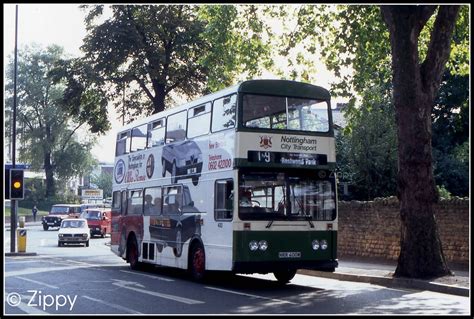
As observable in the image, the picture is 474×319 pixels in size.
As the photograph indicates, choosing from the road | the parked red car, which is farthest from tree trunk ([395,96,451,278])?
the parked red car

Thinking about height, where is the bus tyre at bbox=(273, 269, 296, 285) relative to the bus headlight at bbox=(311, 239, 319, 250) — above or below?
below

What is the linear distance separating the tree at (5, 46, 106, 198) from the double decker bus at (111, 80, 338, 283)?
214 feet

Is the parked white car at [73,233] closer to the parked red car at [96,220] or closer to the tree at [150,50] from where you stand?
the tree at [150,50]

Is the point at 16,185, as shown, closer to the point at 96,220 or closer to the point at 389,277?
the point at 389,277

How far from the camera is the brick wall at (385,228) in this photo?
2139 cm

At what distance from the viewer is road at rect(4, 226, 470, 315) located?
13.0m

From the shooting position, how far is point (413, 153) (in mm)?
17766

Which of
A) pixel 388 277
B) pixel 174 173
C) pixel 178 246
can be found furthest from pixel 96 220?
pixel 388 277

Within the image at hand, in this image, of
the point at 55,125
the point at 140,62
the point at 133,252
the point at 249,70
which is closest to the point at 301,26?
the point at 249,70

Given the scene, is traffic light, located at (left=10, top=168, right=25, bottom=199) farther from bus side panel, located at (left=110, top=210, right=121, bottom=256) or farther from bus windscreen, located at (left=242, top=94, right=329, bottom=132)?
bus windscreen, located at (left=242, top=94, right=329, bottom=132)

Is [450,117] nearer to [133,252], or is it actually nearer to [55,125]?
[133,252]

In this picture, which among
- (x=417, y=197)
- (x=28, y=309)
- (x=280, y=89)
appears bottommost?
(x=28, y=309)

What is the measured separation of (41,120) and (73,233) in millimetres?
44314

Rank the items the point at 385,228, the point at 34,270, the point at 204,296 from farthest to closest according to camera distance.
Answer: the point at 385,228 < the point at 34,270 < the point at 204,296
